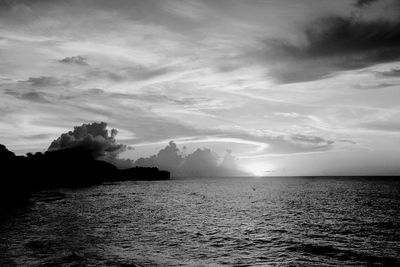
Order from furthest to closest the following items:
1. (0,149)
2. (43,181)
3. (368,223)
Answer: (43,181) → (0,149) → (368,223)

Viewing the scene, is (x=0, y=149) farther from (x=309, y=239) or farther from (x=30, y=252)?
(x=309, y=239)

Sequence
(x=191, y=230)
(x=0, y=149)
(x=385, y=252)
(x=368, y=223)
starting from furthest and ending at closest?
(x=0, y=149), (x=368, y=223), (x=191, y=230), (x=385, y=252)

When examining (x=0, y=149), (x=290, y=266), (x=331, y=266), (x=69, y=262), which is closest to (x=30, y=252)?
(x=69, y=262)

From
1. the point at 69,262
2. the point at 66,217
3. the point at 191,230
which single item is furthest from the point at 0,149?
the point at 69,262

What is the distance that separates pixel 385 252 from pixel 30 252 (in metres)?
33.4

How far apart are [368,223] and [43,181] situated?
182115 mm

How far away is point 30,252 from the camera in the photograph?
27.9 metres

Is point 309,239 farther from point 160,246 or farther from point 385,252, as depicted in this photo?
point 160,246

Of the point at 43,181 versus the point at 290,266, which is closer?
the point at 290,266

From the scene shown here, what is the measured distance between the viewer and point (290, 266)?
26.0m

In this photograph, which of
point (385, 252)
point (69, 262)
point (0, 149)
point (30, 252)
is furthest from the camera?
point (0, 149)

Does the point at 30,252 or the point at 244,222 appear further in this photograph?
the point at 244,222

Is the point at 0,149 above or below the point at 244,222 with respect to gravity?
above

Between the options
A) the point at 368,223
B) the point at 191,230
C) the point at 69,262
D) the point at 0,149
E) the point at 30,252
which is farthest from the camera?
the point at 0,149
